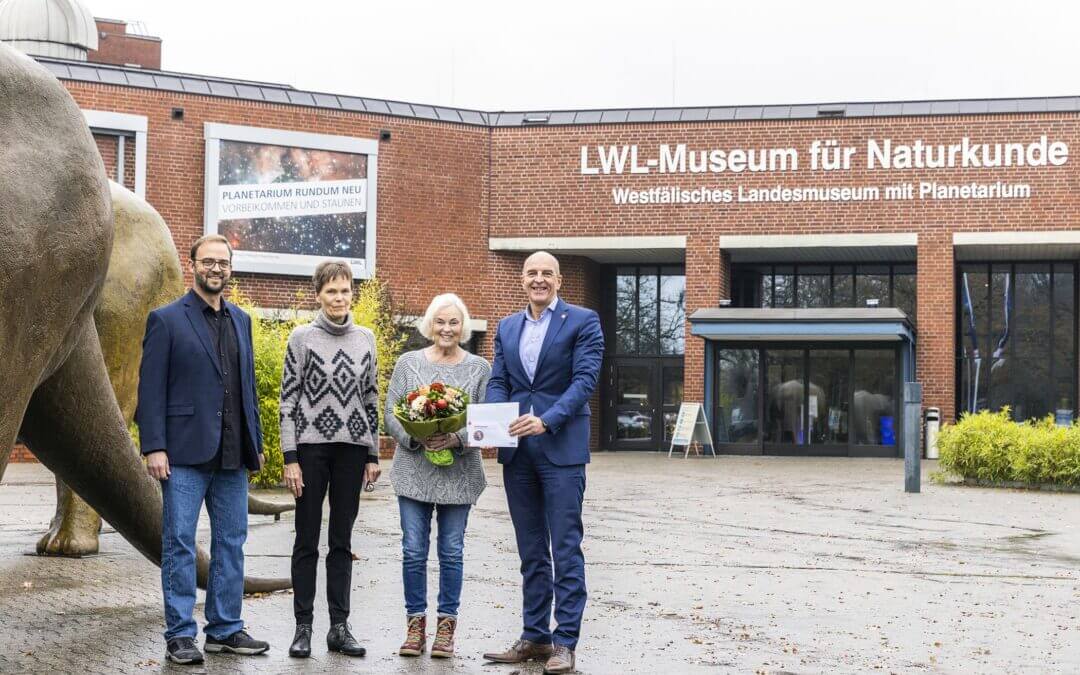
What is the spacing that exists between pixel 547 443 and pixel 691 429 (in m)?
22.1

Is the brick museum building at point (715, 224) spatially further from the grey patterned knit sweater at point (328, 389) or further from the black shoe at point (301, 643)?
the black shoe at point (301, 643)

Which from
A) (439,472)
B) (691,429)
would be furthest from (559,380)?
(691,429)

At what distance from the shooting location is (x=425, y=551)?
670cm

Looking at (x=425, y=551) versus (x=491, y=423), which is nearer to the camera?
(x=491, y=423)

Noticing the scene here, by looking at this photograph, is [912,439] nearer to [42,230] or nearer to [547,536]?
[547,536]

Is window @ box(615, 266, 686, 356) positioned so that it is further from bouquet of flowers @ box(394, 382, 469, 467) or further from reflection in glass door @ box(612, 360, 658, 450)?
bouquet of flowers @ box(394, 382, 469, 467)

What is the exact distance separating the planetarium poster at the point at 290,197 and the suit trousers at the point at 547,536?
2142cm

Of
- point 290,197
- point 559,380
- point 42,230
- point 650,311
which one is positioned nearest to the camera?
point 42,230

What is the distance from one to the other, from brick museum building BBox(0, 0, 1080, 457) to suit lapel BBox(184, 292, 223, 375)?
2111cm

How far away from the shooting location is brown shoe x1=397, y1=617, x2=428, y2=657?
635cm

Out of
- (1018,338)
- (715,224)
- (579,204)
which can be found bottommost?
(1018,338)

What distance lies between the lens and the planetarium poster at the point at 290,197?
27.4 m

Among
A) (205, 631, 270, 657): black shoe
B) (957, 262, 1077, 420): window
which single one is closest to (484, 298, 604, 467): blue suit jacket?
(205, 631, 270, 657): black shoe

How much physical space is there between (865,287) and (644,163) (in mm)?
5591
